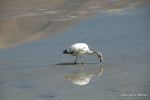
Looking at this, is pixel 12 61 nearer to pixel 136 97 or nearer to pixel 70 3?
pixel 136 97

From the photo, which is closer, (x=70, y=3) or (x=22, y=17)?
(x=22, y=17)

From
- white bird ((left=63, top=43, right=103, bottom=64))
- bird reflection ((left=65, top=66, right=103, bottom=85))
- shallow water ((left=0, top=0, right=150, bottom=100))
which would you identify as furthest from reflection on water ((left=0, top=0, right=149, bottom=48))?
bird reflection ((left=65, top=66, right=103, bottom=85))

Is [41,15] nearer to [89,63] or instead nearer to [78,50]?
[78,50]

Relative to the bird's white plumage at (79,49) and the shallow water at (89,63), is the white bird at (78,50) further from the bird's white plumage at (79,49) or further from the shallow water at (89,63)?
the shallow water at (89,63)

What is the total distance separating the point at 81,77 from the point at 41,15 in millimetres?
6513

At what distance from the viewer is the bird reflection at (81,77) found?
1012 cm

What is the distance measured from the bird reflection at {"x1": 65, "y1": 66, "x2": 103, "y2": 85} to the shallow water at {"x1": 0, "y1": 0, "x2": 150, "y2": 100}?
10cm

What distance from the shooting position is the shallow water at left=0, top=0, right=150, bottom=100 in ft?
30.8

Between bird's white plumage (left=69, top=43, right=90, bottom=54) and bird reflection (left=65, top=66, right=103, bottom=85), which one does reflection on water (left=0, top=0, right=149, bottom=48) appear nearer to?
bird's white plumage (left=69, top=43, right=90, bottom=54)

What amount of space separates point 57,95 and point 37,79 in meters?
1.31

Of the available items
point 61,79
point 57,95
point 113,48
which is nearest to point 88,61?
point 113,48

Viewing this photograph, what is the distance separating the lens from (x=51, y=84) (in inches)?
396

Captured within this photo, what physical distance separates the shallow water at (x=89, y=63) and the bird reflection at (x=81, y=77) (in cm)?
10

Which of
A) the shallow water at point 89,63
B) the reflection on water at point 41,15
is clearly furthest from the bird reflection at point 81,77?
the reflection on water at point 41,15
